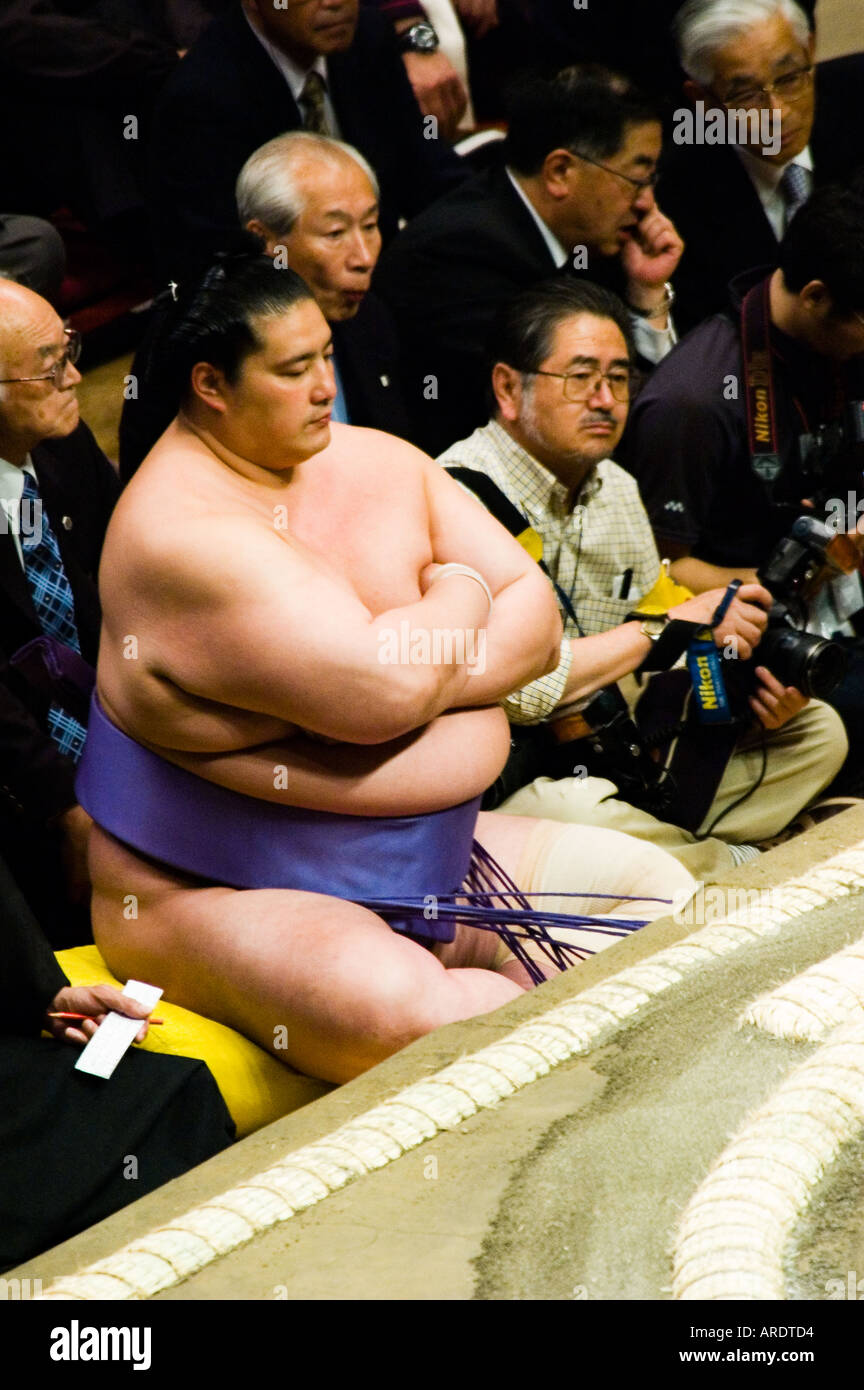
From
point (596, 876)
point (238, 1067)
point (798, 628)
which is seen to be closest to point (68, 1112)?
point (238, 1067)

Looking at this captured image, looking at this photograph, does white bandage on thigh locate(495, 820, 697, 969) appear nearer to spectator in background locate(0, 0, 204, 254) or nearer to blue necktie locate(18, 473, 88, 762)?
blue necktie locate(18, 473, 88, 762)

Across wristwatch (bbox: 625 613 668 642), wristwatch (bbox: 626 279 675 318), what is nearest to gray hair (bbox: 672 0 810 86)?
wristwatch (bbox: 626 279 675 318)

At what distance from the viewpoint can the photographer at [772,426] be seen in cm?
320

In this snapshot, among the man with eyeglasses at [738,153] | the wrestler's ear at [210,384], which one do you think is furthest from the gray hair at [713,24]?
the wrestler's ear at [210,384]

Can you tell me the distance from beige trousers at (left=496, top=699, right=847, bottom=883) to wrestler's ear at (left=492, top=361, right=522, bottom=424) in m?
0.65

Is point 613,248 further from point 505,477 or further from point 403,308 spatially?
point 505,477

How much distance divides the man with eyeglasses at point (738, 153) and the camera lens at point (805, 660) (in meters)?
1.12

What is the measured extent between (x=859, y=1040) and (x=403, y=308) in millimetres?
2217

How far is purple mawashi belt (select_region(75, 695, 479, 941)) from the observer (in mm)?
2049

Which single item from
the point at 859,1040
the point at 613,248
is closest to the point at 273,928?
the point at 859,1040

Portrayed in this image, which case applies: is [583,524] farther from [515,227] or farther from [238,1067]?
[238,1067]

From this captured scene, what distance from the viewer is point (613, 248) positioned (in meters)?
3.45

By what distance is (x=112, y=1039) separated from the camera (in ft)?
6.50

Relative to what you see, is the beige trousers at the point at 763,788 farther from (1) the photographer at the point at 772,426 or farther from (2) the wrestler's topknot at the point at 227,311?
(2) the wrestler's topknot at the point at 227,311
